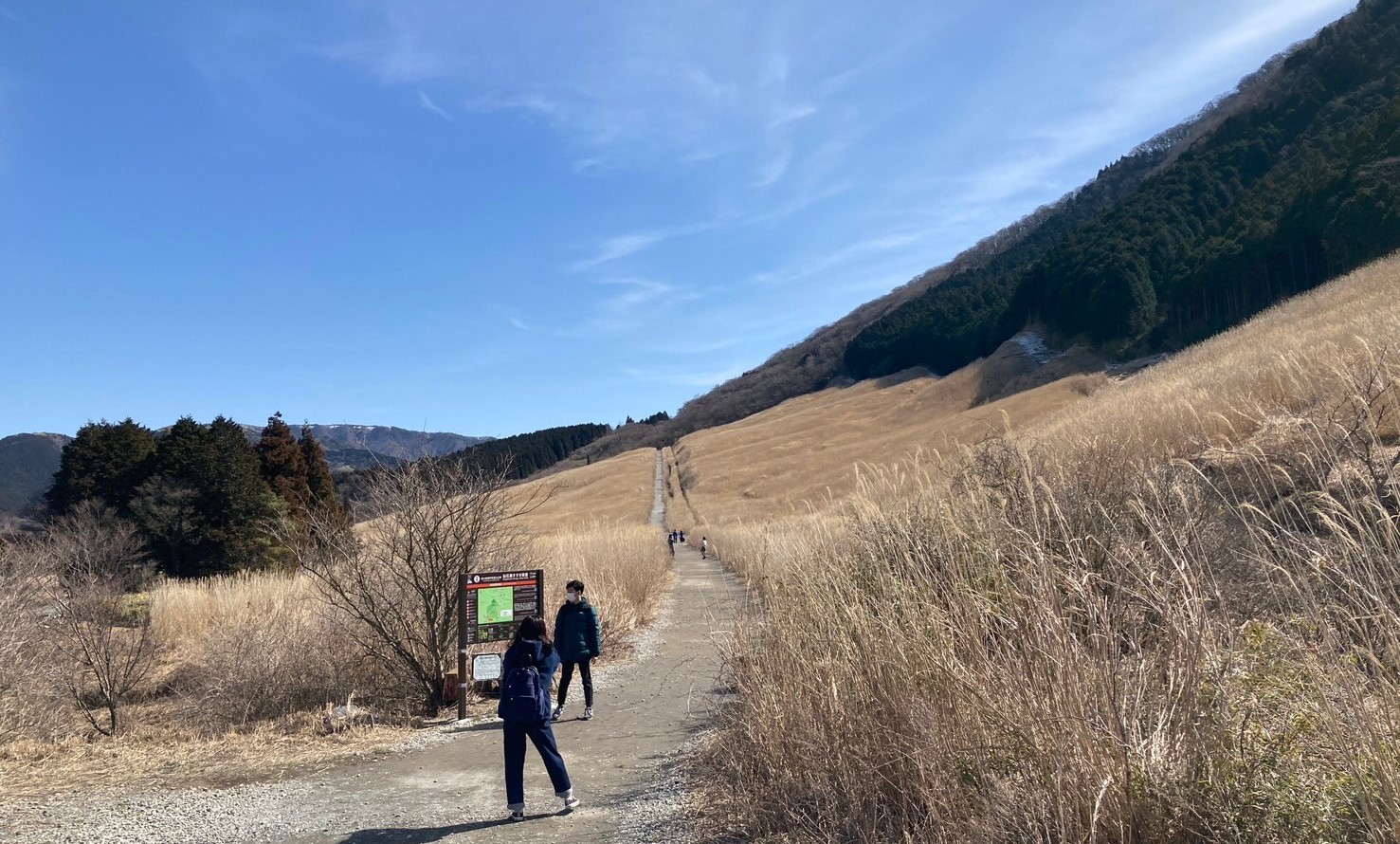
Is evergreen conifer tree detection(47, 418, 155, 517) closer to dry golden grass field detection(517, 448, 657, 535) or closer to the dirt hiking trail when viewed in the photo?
dry golden grass field detection(517, 448, 657, 535)

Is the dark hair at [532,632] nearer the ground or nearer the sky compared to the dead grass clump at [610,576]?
nearer the sky

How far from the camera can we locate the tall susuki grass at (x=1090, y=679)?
2.41 meters

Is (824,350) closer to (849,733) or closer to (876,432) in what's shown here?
(876,432)

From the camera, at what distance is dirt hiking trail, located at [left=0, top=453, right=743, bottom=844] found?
5680 millimetres

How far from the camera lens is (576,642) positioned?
9.55 m

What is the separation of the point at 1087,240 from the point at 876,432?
92.6 ft

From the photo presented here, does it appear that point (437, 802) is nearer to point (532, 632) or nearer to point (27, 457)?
point (532, 632)

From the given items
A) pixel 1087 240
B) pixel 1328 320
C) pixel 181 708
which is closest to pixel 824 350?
pixel 1087 240

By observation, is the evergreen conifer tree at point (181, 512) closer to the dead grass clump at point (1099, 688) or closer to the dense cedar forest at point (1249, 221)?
the dead grass clump at point (1099, 688)

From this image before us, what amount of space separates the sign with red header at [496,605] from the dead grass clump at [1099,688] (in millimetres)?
5075

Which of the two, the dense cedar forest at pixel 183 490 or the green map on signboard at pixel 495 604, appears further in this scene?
the dense cedar forest at pixel 183 490

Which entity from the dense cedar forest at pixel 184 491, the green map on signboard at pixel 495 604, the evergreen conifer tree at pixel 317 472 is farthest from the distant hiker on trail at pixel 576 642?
the evergreen conifer tree at pixel 317 472

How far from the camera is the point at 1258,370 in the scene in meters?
13.0

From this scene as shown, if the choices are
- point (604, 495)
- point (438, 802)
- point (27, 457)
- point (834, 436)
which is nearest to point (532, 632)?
point (438, 802)
